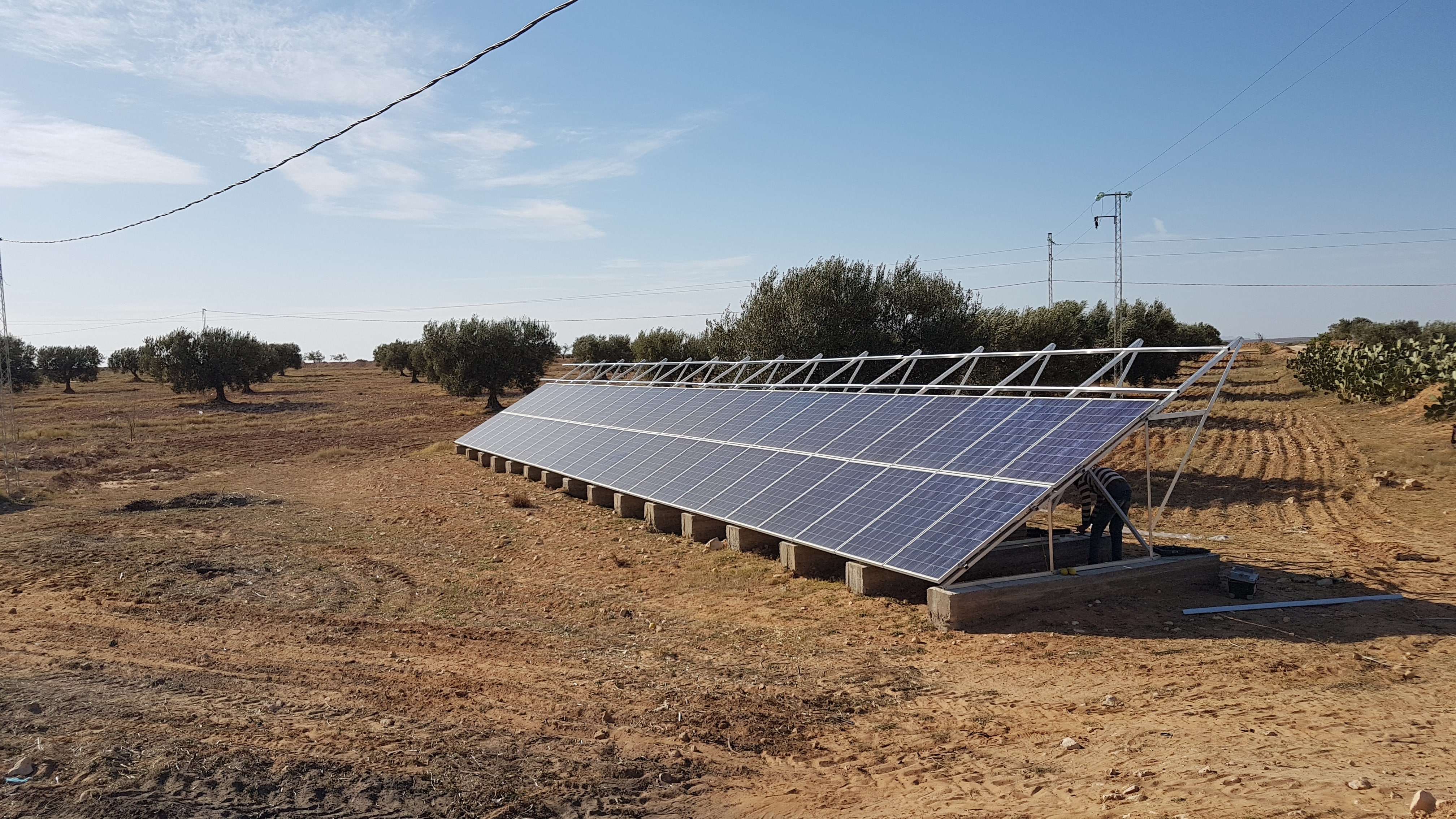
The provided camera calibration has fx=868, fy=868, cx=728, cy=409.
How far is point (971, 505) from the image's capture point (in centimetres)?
1195

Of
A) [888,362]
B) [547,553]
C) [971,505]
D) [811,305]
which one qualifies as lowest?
[547,553]

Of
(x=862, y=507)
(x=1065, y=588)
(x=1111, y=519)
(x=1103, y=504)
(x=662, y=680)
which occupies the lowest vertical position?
(x=662, y=680)

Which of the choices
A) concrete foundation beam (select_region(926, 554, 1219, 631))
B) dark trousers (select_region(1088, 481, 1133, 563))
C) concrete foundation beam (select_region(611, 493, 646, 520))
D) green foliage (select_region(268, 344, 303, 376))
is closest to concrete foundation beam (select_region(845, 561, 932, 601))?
concrete foundation beam (select_region(926, 554, 1219, 631))

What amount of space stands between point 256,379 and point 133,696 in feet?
255

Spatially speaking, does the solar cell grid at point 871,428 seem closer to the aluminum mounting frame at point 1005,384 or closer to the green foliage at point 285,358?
the aluminum mounting frame at point 1005,384

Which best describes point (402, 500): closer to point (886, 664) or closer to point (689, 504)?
point (689, 504)

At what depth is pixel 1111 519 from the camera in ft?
41.3

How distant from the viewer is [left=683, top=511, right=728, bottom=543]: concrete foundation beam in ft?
55.3

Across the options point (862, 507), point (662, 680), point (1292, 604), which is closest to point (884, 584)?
point (862, 507)

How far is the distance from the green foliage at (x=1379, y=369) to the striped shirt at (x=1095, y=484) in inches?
771

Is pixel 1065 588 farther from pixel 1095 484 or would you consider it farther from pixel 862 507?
pixel 862 507

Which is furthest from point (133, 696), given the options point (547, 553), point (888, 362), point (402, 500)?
point (888, 362)

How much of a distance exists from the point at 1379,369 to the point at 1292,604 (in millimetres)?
34961

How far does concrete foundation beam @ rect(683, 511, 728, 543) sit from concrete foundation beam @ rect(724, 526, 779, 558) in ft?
3.88
